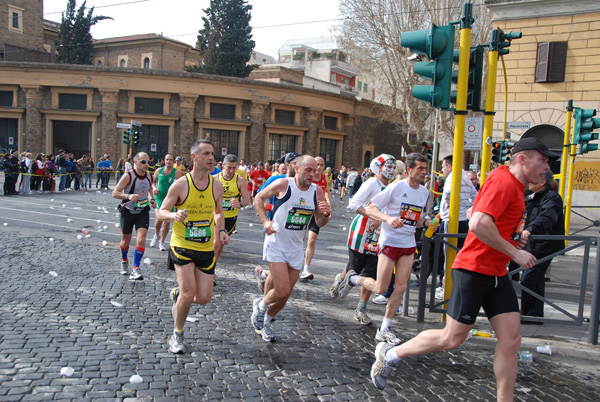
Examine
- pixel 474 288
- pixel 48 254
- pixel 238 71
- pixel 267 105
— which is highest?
pixel 238 71

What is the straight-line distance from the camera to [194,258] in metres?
4.96

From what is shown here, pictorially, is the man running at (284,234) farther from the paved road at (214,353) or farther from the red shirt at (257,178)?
the red shirt at (257,178)

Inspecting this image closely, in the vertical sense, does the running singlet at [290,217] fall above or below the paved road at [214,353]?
above

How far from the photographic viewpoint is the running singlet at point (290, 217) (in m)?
5.32

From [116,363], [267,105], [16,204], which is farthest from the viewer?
[267,105]

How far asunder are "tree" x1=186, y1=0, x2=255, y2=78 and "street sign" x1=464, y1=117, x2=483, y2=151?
1551 inches

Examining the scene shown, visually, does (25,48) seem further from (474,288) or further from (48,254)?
(474,288)

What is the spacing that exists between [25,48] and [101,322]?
52090 millimetres

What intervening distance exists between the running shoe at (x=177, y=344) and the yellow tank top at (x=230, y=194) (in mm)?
3495

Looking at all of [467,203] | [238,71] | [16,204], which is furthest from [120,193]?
[238,71]

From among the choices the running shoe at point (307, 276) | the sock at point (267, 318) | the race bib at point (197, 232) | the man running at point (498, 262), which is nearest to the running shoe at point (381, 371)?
the man running at point (498, 262)

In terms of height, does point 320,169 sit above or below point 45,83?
below

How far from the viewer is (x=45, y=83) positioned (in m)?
37.1

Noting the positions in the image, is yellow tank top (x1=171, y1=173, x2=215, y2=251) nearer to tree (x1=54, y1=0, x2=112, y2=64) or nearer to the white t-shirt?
the white t-shirt
